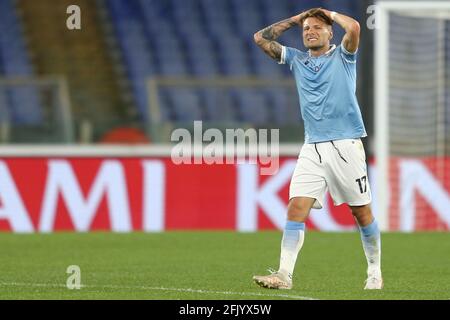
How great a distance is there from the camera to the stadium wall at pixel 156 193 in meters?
15.7

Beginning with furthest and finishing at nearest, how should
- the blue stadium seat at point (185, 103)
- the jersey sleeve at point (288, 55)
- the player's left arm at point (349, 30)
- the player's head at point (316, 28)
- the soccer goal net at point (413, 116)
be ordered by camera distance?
the blue stadium seat at point (185, 103)
the soccer goal net at point (413, 116)
the jersey sleeve at point (288, 55)
the player's head at point (316, 28)
the player's left arm at point (349, 30)

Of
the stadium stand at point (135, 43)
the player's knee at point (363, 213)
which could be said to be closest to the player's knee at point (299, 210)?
the player's knee at point (363, 213)

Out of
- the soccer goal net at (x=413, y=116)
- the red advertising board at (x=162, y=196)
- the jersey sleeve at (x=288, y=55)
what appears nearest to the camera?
the jersey sleeve at (x=288, y=55)

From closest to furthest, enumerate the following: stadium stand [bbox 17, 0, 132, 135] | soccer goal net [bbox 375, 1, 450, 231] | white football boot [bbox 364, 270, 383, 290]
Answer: white football boot [bbox 364, 270, 383, 290]
soccer goal net [bbox 375, 1, 450, 231]
stadium stand [bbox 17, 0, 132, 135]

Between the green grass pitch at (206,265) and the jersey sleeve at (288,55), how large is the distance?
1.50 metres

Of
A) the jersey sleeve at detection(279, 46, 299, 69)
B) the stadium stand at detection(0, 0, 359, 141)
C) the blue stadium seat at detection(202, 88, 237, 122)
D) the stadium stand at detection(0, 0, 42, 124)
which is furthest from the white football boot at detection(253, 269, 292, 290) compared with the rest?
the stadium stand at detection(0, 0, 42, 124)

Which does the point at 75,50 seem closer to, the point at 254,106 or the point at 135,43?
the point at 135,43

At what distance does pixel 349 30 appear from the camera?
797 cm

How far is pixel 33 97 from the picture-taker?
54.6ft

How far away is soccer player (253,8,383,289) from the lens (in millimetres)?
8172

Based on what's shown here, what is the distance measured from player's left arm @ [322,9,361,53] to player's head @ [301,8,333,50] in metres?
0.05

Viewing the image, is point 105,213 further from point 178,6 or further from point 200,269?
point 178,6

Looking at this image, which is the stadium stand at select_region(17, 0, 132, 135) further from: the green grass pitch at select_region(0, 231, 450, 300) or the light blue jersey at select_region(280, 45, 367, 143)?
the light blue jersey at select_region(280, 45, 367, 143)

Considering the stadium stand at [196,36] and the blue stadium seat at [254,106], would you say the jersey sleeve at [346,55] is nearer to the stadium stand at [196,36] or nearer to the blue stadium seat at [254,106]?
the blue stadium seat at [254,106]
